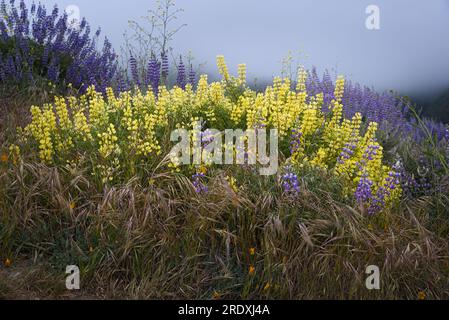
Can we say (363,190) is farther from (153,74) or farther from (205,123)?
(153,74)

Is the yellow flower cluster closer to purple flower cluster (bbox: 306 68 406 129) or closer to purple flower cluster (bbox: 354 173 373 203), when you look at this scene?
purple flower cluster (bbox: 354 173 373 203)

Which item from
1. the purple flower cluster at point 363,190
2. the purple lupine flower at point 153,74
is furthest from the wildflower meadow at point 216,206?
the purple lupine flower at point 153,74

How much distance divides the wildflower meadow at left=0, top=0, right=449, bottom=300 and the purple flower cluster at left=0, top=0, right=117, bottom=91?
6.84ft

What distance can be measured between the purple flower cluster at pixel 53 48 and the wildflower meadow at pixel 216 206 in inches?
82.0

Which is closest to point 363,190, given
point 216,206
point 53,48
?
point 216,206

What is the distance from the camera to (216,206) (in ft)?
15.8

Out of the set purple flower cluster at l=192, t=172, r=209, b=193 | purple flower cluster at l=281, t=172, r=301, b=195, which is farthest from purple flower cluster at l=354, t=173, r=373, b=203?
purple flower cluster at l=192, t=172, r=209, b=193

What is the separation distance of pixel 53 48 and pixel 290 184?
16.7 ft

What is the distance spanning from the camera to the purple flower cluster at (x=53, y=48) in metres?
8.44

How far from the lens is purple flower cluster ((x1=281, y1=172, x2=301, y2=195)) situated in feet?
15.9

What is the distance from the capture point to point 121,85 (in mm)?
7355

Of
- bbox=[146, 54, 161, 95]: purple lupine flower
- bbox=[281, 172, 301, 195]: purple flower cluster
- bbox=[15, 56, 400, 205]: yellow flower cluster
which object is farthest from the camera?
bbox=[146, 54, 161, 95]: purple lupine flower

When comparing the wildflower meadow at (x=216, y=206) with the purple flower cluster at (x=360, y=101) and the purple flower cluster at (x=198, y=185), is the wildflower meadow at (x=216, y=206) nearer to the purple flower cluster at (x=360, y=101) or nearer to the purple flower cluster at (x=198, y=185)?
the purple flower cluster at (x=198, y=185)
